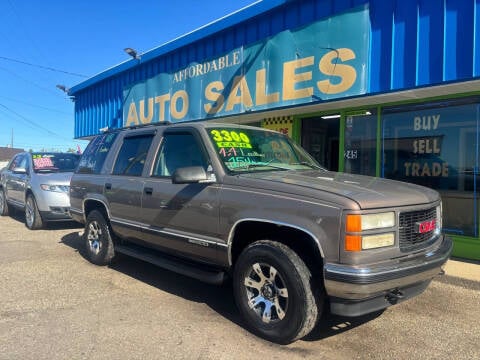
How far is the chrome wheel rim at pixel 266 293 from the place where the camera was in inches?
141

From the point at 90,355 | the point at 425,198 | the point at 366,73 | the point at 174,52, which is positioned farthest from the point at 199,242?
the point at 174,52

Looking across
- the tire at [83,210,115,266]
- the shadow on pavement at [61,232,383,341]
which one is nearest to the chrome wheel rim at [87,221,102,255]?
the tire at [83,210,115,266]

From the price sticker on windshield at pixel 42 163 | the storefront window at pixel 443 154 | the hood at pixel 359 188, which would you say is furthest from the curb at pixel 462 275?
the price sticker on windshield at pixel 42 163

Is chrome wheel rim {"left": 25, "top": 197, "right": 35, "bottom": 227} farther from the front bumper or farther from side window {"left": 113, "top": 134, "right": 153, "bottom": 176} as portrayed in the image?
the front bumper

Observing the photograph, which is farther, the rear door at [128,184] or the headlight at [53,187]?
the headlight at [53,187]

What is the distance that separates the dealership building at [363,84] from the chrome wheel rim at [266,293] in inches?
168

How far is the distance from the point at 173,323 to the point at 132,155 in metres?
2.40

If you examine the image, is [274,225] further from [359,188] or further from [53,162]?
[53,162]

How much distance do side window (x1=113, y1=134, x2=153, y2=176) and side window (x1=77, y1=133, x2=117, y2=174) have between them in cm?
45

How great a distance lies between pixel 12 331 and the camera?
3822 millimetres

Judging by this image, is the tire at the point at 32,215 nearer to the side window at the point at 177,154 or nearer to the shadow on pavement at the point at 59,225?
the shadow on pavement at the point at 59,225

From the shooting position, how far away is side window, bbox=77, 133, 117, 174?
618 centimetres

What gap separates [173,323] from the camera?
404 cm

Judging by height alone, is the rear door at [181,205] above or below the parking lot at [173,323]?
above
